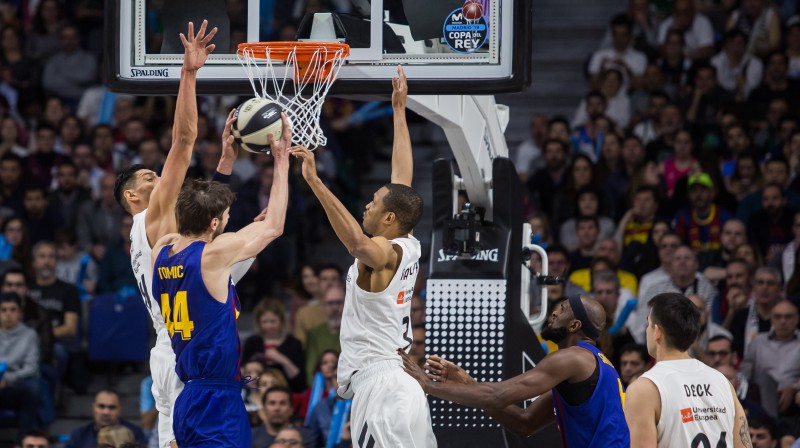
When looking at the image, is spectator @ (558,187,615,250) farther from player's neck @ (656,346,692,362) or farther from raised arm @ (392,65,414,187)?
player's neck @ (656,346,692,362)

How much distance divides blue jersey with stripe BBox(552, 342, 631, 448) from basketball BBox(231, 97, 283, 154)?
2.03 m

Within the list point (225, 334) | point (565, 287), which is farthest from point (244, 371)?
point (225, 334)

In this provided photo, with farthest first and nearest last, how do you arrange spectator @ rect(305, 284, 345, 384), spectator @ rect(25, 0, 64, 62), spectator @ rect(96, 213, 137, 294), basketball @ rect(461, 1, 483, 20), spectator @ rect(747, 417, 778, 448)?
spectator @ rect(25, 0, 64, 62) < spectator @ rect(96, 213, 137, 294) < spectator @ rect(305, 284, 345, 384) < spectator @ rect(747, 417, 778, 448) < basketball @ rect(461, 1, 483, 20)

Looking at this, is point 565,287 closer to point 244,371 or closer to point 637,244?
point 637,244

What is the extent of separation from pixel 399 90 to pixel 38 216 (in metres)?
7.94

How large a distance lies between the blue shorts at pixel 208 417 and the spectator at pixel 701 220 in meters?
7.45

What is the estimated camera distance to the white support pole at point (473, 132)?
8.85 m

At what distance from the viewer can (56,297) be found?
1371cm

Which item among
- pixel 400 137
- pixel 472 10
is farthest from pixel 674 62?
pixel 400 137

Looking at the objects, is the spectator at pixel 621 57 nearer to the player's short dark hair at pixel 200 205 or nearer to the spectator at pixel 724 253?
the spectator at pixel 724 253

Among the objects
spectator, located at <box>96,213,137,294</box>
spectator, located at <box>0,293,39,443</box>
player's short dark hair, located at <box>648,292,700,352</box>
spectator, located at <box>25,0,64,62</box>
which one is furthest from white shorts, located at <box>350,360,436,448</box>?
spectator, located at <box>25,0,64,62</box>

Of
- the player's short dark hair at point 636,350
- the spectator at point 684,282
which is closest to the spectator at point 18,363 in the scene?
the player's short dark hair at point 636,350

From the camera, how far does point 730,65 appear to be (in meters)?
16.0

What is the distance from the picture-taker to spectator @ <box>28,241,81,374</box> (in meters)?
13.6
